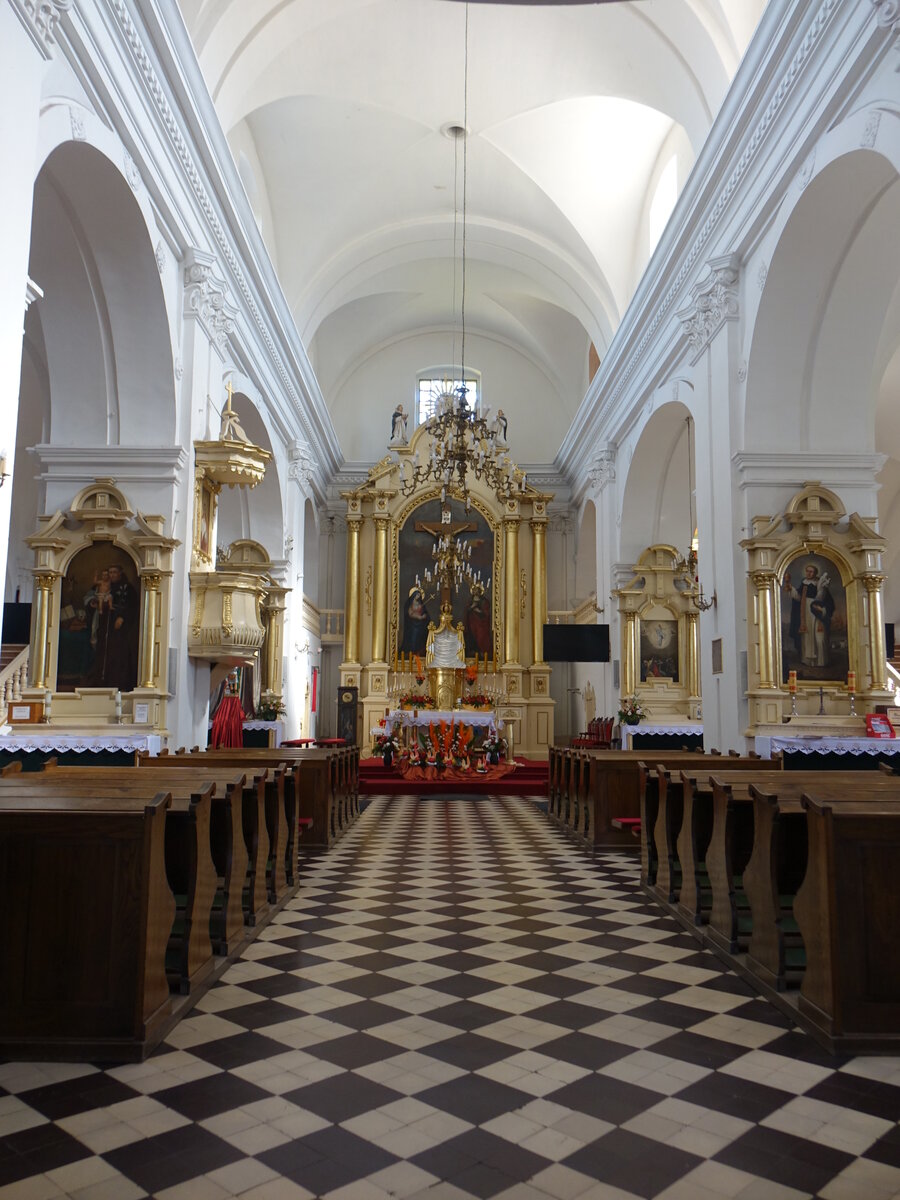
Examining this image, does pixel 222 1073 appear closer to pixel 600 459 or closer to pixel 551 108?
pixel 551 108

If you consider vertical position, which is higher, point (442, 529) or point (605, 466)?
point (605, 466)

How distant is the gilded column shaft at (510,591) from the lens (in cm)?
1983

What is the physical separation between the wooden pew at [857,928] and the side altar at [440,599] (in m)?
15.3

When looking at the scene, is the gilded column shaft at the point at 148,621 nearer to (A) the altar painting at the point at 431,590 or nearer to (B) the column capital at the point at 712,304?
(B) the column capital at the point at 712,304

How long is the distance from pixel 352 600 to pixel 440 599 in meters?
1.86

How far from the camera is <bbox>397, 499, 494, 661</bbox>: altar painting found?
794 inches

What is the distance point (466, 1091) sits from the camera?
10.2ft

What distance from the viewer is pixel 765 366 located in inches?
367

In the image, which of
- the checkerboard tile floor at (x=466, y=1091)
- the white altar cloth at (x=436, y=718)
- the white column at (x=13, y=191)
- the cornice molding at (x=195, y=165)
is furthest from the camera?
the white altar cloth at (x=436, y=718)

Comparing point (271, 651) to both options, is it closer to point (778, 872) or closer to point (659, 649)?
point (659, 649)

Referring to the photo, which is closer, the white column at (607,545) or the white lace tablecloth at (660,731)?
the white lace tablecloth at (660,731)

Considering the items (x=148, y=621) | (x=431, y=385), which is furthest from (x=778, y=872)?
(x=431, y=385)

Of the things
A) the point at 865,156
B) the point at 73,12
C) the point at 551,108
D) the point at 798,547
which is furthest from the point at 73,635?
the point at 551,108

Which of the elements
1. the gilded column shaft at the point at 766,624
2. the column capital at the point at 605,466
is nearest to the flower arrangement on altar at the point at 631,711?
the column capital at the point at 605,466
